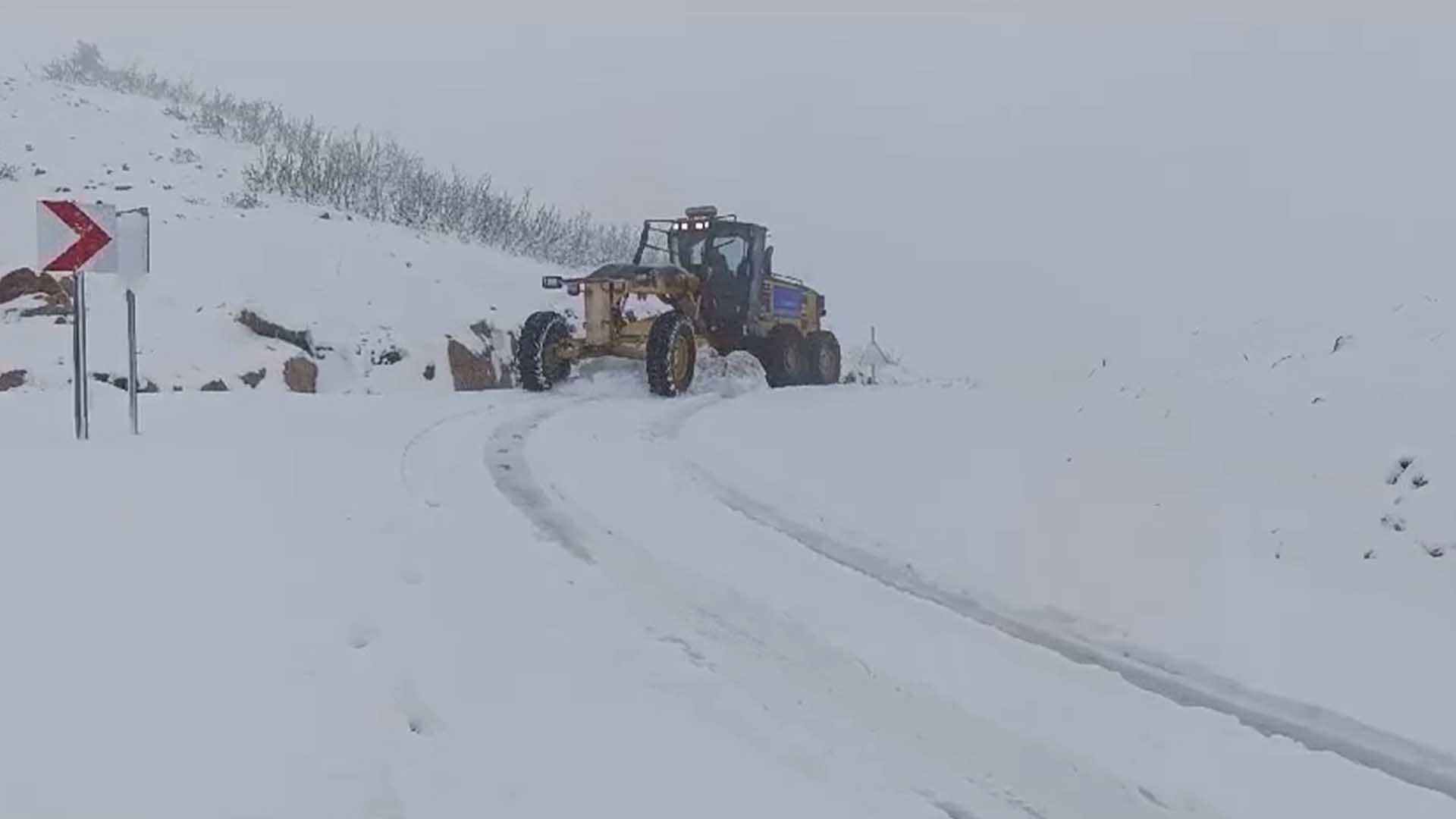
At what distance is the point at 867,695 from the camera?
434 cm

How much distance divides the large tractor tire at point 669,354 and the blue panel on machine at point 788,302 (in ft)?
12.2

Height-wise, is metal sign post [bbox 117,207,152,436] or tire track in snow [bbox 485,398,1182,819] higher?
metal sign post [bbox 117,207,152,436]

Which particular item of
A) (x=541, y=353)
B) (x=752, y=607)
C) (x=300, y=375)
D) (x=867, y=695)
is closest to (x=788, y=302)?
(x=541, y=353)

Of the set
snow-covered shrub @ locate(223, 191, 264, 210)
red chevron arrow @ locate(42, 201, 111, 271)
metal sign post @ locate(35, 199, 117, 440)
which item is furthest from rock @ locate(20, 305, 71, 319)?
red chevron arrow @ locate(42, 201, 111, 271)

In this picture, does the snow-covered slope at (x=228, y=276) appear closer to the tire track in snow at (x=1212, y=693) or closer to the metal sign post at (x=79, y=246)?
the metal sign post at (x=79, y=246)

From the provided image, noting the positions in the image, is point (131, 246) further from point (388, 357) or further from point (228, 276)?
point (228, 276)

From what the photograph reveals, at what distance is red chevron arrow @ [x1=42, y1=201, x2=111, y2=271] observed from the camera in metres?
9.05

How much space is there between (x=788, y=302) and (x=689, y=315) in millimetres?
2885

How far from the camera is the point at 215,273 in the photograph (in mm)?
19844

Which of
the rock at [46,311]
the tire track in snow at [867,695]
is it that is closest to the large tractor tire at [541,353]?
the rock at [46,311]

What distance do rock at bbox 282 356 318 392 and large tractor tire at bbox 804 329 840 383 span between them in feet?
25.9

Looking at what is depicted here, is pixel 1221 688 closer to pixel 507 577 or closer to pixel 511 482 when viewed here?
pixel 507 577

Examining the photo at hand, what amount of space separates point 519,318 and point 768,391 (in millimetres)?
7944

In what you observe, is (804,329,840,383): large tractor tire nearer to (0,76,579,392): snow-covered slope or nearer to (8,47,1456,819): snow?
(0,76,579,392): snow-covered slope
